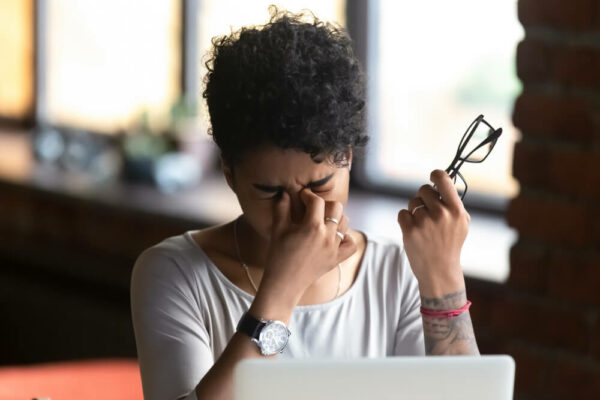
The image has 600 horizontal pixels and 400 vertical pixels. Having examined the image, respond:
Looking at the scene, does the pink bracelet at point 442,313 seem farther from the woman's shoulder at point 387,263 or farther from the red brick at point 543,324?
the red brick at point 543,324

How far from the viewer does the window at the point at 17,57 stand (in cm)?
363

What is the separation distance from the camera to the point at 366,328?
1.52 m

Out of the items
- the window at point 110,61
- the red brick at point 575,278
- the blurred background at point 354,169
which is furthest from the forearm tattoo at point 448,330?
the window at point 110,61

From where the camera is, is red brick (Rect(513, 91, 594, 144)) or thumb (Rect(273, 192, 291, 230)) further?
red brick (Rect(513, 91, 594, 144))

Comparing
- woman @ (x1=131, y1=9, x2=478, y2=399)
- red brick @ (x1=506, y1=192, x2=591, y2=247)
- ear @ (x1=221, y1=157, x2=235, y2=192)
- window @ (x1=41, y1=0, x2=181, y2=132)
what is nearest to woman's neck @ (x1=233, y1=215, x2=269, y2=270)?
woman @ (x1=131, y1=9, x2=478, y2=399)

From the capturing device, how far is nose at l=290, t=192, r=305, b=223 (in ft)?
4.34

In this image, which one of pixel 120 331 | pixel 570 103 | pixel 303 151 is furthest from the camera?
pixel 120 331

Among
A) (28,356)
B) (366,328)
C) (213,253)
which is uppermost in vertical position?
(213,253)

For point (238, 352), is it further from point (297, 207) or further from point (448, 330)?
point (448, 330)

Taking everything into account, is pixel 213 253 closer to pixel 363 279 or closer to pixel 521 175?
pixel 363 279

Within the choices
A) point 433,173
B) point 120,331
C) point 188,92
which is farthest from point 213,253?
point 188,92

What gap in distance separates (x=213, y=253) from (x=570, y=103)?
815mm

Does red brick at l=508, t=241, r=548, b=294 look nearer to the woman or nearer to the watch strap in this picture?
the woman

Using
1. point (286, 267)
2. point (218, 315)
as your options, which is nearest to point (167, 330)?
point (218, 315)
